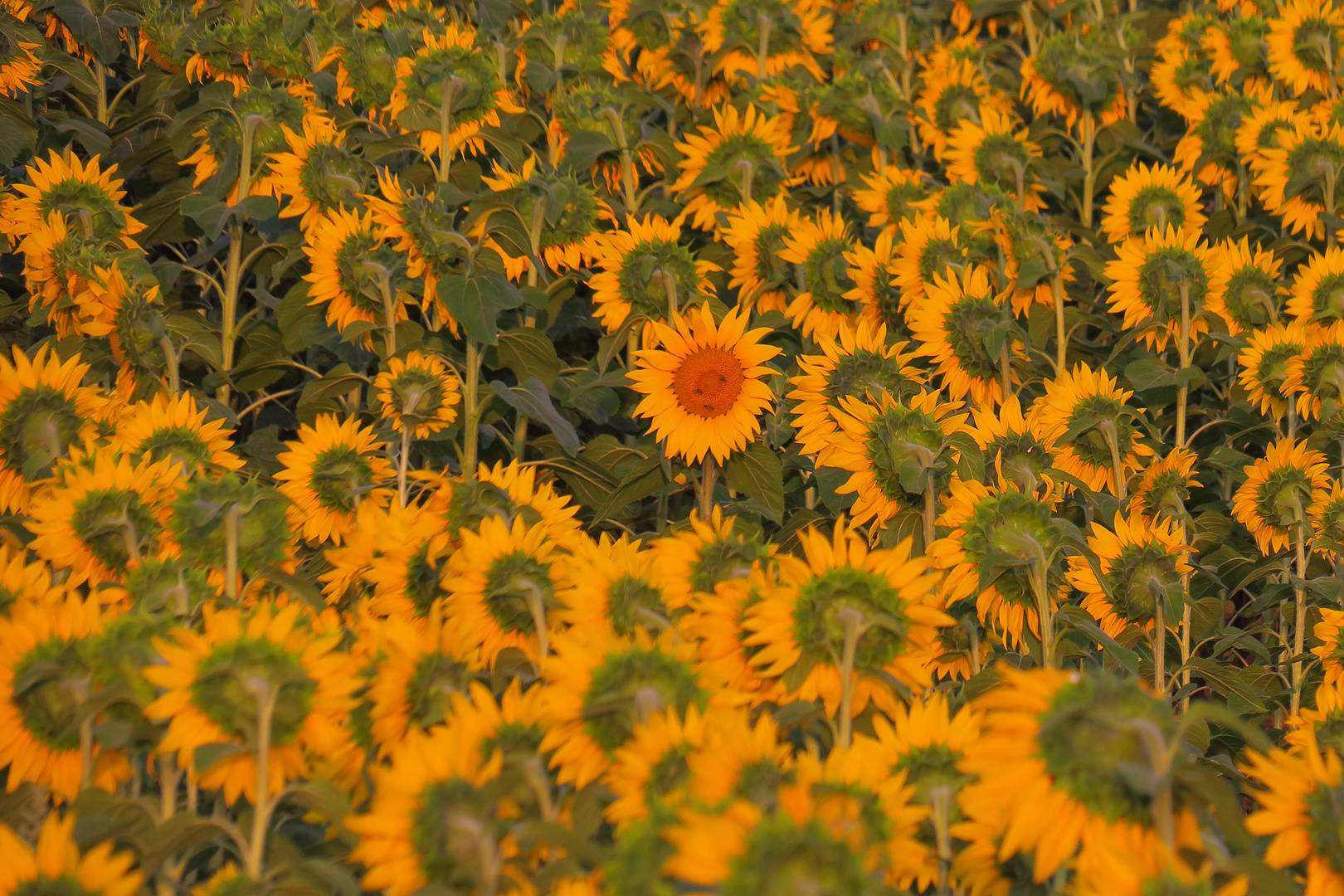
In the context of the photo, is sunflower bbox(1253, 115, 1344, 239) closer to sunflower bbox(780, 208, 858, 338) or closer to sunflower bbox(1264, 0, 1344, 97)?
sunflower bbox(1264, 0, 1344, 97)

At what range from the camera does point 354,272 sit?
2.12m

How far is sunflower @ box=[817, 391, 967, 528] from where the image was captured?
1.69m

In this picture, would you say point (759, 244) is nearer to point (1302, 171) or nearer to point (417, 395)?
point (417, 395)

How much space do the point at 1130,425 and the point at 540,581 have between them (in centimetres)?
128

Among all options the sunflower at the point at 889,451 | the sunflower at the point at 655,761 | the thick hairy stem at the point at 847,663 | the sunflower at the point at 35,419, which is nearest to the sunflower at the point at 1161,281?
the sunflower at the point at 889,451

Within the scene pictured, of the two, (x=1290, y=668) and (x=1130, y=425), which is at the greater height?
(x=1130, y=425)

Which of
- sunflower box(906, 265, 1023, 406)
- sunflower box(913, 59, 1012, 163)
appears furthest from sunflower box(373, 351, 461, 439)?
sunflower box(913, 59, 1012, 163)

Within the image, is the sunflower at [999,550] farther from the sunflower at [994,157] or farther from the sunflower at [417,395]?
the sunflower at [994,157]

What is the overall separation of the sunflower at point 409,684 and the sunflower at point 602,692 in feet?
0.39

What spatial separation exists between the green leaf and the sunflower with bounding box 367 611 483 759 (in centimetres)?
107

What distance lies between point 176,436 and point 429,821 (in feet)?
3.30

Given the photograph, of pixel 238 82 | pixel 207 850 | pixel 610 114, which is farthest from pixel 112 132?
pixel 207 850

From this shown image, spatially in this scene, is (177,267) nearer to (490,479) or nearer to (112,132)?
(112,132)

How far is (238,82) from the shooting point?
2.62 metres
